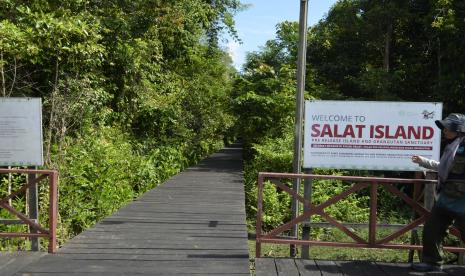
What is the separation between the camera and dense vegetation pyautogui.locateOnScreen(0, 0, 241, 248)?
909cm

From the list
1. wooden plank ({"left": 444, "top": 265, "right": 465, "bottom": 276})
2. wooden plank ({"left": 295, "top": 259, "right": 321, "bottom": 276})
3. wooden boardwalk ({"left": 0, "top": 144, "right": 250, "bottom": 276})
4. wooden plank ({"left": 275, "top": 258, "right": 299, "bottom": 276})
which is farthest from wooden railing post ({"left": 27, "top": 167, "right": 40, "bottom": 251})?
wooden plank ({"left": 444, "top": 265, "right": 465, "bottom": 276})

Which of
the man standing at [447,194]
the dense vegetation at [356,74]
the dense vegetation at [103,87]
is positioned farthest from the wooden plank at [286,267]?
the dense vegetation at [356,74]

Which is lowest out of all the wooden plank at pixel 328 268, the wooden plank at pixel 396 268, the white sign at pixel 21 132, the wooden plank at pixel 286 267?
the wooden plank at pixel 396 268

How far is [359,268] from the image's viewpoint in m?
5.27

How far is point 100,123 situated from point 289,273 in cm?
885

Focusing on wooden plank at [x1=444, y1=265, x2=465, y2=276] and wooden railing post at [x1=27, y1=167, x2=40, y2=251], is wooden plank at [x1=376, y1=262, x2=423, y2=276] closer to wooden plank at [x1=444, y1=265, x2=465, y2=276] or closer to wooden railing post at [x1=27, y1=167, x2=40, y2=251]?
wooden plank at [x1=444, y1=265, x2=465, y2=276]

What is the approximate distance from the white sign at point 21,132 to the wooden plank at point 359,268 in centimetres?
375

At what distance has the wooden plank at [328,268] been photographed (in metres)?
5.05

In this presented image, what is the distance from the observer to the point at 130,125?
15688mm

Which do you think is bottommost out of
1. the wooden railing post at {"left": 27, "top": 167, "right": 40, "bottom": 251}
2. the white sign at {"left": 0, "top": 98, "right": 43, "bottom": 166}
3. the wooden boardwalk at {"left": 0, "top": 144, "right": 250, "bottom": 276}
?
the wooden boardwalk at {"left": 0, "top": 144, "right": 250, "bottom": 276}

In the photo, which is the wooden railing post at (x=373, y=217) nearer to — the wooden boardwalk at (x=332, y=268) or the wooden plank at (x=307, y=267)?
the wooden boardwalk at (x=332, y=268)

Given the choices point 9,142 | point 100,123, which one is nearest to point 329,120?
point 9,142

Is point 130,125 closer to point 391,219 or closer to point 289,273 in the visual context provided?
point 391,219

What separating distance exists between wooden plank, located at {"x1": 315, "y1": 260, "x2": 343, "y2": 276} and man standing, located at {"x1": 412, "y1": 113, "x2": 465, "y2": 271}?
852 mm
